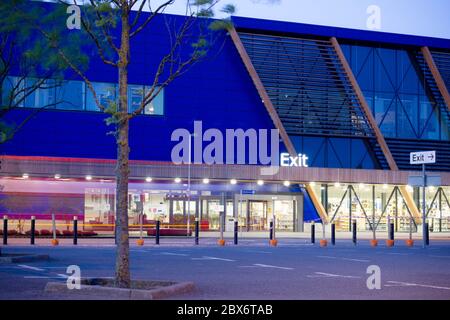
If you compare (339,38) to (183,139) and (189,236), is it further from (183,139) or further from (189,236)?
(189,236)

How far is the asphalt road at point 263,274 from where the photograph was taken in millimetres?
12805

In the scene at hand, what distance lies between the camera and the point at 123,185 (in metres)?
12.9

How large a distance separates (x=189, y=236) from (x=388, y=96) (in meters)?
24.2

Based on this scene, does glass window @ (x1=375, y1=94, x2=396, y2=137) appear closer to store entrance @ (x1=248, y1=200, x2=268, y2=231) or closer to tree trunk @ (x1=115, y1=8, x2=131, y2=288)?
store entrance @ (x1=248, y1=200, x2=268, y2=231)

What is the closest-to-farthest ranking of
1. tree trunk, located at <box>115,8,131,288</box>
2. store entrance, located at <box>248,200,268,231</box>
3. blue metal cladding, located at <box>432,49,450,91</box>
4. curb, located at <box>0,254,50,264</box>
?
1. tree trunk, located at <box>115,8,131,288</box>
2. curb, located at <box>0,254,50,264</box>
3. store entrance, located at <box>248,200,268,231</box>
4. blue metal cladding, located at <box>432,49,450,91</box>

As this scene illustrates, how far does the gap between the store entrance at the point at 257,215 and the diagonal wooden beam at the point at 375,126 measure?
35.5 feet

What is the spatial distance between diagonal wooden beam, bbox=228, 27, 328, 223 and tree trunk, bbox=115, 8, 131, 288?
4032 cm

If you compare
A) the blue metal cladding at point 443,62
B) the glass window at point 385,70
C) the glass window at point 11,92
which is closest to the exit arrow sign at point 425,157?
the glass window at point 11,92

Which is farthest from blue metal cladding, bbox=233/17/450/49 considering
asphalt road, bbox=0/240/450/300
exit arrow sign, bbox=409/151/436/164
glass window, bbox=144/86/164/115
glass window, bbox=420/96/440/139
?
asphalt road, bbox=0/240/450/300

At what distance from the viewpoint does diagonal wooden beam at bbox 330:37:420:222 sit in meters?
56.2

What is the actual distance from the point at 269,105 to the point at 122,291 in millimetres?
42350

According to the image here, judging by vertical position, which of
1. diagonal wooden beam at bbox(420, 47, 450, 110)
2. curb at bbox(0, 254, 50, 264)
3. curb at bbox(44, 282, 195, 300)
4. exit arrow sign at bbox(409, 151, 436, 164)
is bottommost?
curb at bbox(0, 254, 50, 264)
